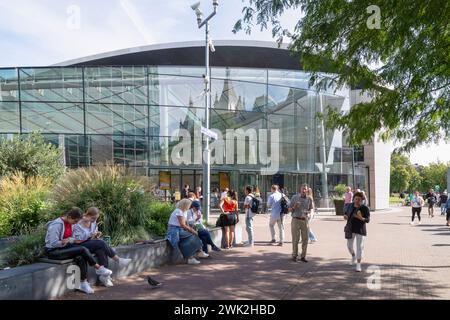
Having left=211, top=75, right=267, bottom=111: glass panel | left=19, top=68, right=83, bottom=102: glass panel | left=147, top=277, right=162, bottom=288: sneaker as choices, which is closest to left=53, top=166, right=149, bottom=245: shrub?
left=147, top=277, right=162, bottom=288: sneaker

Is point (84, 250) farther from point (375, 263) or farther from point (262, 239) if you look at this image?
point (262, 239)

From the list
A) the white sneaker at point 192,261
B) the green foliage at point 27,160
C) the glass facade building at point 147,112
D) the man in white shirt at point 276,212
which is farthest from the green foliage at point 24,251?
the glass facade building at point 147,112

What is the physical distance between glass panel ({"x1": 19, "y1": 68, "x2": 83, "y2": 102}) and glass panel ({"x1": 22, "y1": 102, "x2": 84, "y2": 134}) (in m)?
0.41

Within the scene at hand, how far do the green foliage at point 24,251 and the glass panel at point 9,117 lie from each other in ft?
68.0

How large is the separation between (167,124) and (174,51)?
37.9 ft

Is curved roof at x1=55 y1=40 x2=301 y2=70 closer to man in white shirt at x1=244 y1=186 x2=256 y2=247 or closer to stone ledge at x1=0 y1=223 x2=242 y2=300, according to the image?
man in white shirt at x1=244 y1=186 x2=256 y2=247

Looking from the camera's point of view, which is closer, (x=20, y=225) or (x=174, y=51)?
(x=20, y=225)

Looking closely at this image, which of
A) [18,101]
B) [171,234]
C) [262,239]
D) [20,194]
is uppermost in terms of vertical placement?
[18,101]

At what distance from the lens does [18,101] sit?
25.5m

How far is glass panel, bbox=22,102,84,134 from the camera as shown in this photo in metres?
25.8

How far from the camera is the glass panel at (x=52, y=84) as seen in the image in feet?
84.5

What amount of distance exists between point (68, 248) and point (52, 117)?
21.3 m

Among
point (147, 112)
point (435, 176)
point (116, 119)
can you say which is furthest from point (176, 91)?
point (435, 176)
